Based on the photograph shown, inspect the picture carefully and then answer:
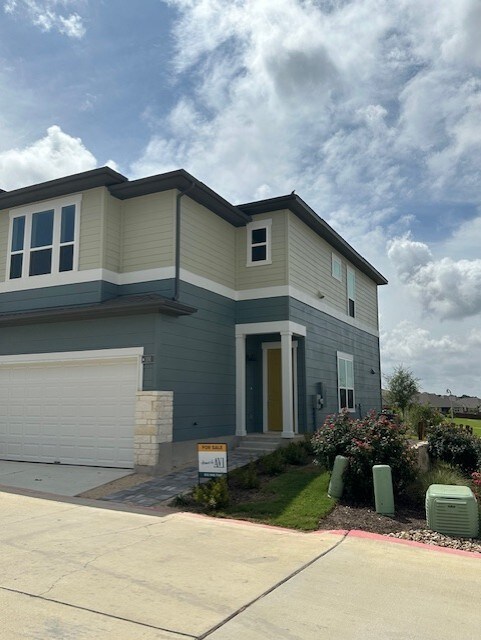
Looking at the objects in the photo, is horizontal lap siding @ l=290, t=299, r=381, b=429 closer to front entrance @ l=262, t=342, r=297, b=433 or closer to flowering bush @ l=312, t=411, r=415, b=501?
front entrance @ l=262, t=342, r=297, b=433

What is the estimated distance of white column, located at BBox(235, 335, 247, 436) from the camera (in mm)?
14852

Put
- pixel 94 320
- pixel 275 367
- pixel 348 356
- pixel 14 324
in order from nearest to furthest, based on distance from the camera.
Result: 1. pixel 94 320
2. pixel 14 324
3. pixel 275 367
4. pixel 348 356

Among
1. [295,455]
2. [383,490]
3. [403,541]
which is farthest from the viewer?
[295,455]

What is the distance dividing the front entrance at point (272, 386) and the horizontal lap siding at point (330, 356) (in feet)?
2.86

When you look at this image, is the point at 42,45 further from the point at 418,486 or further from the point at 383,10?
the point at 418,486

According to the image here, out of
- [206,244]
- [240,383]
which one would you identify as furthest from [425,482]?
[206,244]

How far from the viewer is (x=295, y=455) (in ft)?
39.9

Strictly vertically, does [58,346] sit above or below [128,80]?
below

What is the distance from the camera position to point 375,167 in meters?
13.5

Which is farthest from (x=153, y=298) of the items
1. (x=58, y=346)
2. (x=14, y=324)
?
(x=14, y=324)

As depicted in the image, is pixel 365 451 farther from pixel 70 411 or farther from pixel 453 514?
pixel 70 411

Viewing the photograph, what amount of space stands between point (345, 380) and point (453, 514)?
1111 cm

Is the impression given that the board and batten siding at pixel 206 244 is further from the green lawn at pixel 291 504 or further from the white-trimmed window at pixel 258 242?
the green lawn at pixel 291 504

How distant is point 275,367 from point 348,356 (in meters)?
4.21
